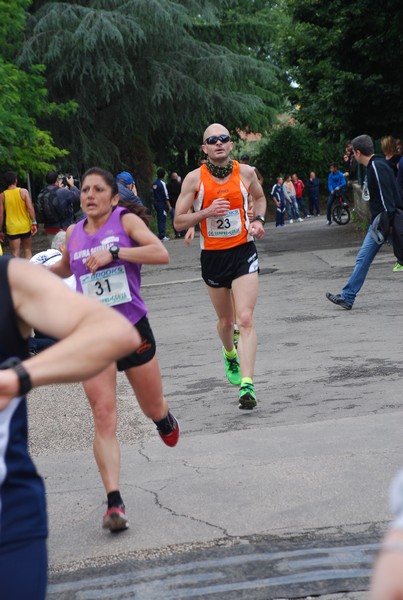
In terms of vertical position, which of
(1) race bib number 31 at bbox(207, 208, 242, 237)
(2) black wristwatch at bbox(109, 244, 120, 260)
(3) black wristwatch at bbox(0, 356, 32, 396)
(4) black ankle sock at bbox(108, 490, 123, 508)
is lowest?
(4) black ankle sock at bbox(108, 490, 123, 508)

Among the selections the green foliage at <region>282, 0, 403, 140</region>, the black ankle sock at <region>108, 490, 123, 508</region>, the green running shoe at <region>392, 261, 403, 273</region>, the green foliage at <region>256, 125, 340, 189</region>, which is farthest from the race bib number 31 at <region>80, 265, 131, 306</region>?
the green foliage at <region>256, 125, 340, 189</region>

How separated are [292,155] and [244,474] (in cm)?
4554

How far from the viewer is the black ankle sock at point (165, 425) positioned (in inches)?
252

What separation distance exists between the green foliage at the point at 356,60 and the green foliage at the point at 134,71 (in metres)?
8.70

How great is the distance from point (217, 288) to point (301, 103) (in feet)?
70.1

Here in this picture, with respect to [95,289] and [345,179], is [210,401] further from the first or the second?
[345,179]

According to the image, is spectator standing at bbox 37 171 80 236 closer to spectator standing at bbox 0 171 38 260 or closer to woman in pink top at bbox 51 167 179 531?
spectator standing at bbox 0 171 38 260

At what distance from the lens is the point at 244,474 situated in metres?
6.60

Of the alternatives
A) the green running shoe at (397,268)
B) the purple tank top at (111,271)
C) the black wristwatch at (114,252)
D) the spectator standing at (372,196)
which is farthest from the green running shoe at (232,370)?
the green running shoe at (397,268)

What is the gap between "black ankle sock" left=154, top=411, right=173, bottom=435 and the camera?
6.40m

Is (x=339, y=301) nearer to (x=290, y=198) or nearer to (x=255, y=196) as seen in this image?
(x=255, y=196)

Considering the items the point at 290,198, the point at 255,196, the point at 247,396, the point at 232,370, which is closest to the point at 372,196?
the point at 255,196

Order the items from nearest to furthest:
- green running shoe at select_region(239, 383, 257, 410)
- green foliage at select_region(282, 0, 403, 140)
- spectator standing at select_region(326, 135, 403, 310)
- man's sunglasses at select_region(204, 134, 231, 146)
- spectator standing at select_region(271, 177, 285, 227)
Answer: green running shoe at select_region(239, 383, 257, 410), man's sunglasses at select_region(204, 134, 231, 146), spectator standing at select_region(326, 135, 403, 310), green foliage at select_region(282, 0, 403, 140), spectator standing at select_region(271, 177, 285, 227)

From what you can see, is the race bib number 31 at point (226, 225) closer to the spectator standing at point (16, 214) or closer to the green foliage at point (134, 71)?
the spectator standing at point (16, 214)
